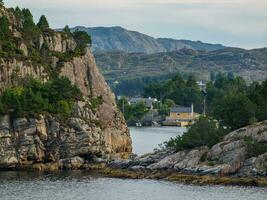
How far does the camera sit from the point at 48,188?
80312mm

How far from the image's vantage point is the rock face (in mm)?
84750

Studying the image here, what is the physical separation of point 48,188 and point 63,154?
1590cm

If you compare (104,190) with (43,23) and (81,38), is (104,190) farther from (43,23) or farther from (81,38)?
(43,23)

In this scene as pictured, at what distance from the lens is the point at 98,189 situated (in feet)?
265

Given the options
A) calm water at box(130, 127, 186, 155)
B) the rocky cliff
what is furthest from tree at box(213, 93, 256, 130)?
calm water at box(130, 127, 186, 155)

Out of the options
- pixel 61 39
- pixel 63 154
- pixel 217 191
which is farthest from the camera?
pixel 61 39

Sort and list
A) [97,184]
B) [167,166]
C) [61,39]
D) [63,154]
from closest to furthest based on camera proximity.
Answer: [97,184], [167,166], [63,154], [61,39]

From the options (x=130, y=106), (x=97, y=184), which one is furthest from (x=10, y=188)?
(x=130, y=106)

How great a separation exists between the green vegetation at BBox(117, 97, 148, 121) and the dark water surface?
106 metres

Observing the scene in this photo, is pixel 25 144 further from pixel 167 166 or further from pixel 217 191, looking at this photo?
pixel 217 191

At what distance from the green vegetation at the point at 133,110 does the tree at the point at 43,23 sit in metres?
78.5

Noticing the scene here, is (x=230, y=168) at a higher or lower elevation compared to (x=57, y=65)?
lower

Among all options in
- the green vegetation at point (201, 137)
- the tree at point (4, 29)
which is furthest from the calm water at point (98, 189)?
the tree at point (4, 29)

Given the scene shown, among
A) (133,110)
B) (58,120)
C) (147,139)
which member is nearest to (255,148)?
(58,120)
